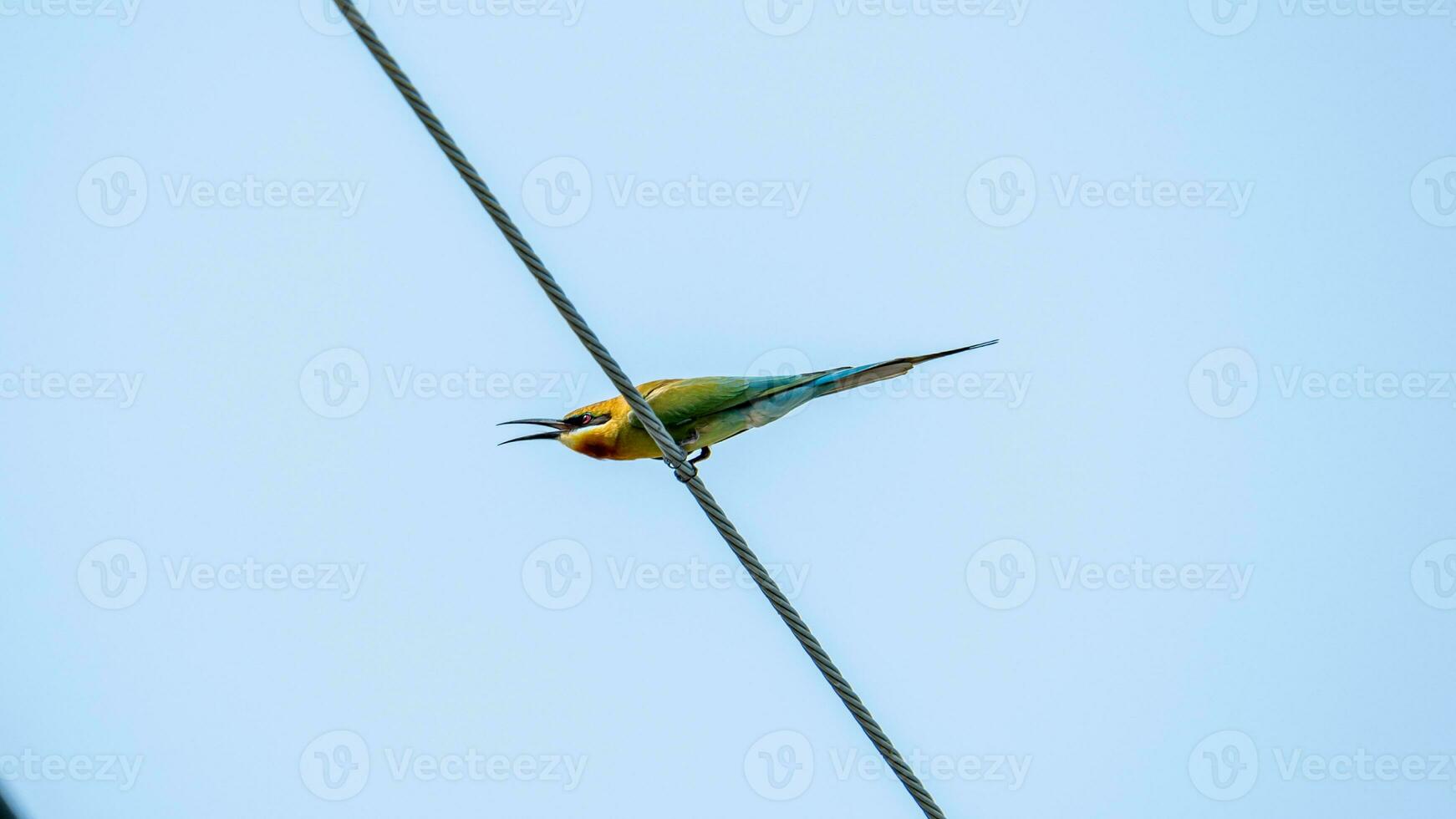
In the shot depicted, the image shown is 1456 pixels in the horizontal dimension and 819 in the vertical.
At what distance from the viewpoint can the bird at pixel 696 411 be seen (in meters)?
4.71

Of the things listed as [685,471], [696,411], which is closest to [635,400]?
[685,471]

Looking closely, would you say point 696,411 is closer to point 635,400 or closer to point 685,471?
point 685,471

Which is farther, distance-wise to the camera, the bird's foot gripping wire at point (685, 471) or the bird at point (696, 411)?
the bird at point (696, 411)

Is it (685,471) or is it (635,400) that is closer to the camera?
(635,400)

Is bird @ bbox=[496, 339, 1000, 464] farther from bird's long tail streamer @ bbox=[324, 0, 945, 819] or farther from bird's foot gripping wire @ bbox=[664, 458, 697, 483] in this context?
bird's long tail streamer @ bbox=[324, 0, 945, 819]

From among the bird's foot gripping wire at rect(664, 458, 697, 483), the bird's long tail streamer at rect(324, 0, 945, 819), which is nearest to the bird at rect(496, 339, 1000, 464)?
the bird's foot gripping wire at rect(664, 458, 697, 483)

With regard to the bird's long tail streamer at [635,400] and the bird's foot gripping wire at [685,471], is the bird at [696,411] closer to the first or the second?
the bird's foot gripping wire at [685,471]

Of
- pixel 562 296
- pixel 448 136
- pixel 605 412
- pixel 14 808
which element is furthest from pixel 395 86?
pixel 605 412

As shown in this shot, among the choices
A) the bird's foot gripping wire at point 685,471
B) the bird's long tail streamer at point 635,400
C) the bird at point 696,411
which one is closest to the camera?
the bird's long tail streamer at point 635,400

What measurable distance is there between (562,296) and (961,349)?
1.39 meters

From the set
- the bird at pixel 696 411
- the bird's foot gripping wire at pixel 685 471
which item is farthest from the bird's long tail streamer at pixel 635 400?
the bird at pixel 696 411

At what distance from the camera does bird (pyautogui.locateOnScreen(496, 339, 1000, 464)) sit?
471 centimetres

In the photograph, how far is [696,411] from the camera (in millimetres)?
4848

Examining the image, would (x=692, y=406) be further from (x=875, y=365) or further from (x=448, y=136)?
(x=448, y=136)
